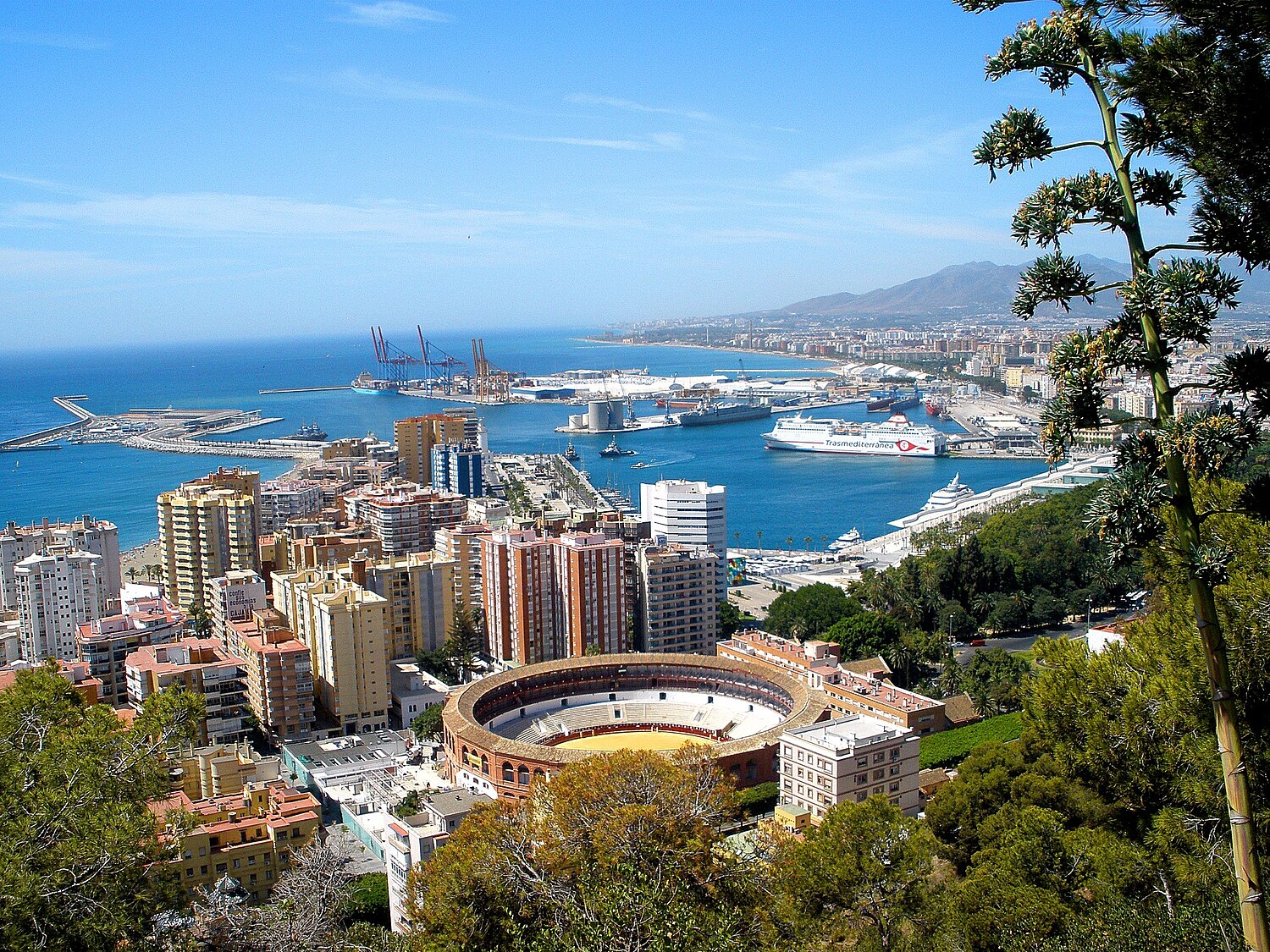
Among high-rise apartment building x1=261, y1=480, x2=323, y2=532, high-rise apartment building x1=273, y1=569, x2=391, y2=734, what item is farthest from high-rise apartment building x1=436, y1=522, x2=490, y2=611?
high-rise apartment building x1=261, y1=480, x2=323, y2=532

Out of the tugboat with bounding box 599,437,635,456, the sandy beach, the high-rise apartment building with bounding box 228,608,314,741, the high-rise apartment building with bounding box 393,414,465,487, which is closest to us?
the high-rise apartment building with bounding box 228,608,314,741

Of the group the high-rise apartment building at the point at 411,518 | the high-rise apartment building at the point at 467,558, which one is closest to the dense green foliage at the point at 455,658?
the high-rise apartment building at the point at 467,558

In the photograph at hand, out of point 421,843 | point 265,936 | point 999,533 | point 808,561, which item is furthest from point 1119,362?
point 808,561

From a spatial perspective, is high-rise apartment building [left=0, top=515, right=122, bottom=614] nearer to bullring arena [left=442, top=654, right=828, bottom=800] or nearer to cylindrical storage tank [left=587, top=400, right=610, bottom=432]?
bullring arena [left=442, top=654, right=828, bottom=800]

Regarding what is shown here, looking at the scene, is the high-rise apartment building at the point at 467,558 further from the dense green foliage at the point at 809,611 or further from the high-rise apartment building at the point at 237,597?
the dense green foliage at the point at 809,611

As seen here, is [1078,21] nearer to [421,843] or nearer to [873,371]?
[421,843]
